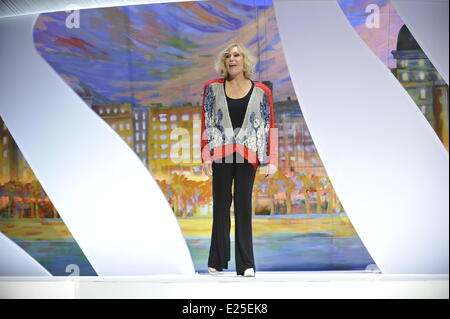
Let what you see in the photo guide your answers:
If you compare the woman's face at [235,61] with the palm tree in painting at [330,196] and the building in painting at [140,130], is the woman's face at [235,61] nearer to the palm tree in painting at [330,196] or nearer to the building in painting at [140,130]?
the building in painting at [140,130]

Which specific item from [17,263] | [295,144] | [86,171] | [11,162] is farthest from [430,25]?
[17,263]

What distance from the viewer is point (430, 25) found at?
14.8ft

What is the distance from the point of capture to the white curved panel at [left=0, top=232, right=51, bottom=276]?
Answer: 15.6ft

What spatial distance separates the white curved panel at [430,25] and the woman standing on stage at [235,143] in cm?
122

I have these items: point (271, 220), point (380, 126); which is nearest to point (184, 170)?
point (271, 220)

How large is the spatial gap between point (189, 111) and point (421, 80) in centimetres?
170

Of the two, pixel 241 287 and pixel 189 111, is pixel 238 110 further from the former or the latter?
pixel 241 287

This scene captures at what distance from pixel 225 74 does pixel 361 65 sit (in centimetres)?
102

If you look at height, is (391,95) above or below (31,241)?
above

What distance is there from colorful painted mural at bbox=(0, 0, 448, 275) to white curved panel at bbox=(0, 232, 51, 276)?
0.19 feet

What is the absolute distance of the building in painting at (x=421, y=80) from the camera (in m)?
4.53

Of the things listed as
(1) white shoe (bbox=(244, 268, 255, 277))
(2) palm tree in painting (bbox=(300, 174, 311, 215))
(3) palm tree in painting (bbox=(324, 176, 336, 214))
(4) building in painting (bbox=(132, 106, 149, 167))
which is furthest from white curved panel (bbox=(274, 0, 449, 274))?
(4) building in painting (bbox=(132, 106, 149, 167))
